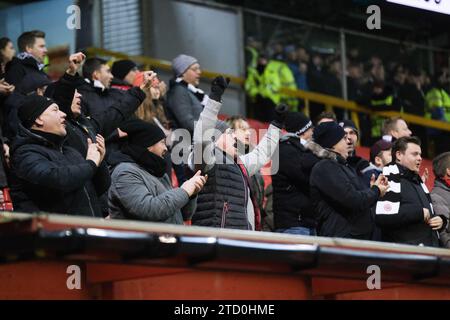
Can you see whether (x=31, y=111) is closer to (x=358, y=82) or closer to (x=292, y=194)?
(x=292, y=194)

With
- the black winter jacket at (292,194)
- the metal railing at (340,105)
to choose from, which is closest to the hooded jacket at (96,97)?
the black winter jacket at (292,194)

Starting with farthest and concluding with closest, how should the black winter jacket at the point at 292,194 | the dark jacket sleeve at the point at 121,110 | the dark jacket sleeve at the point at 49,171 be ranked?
the black winter jacket at the point at 292,194, the dark jacket sleeve at the point at 121,110, the dark jacket sleeve at the point at 49,171

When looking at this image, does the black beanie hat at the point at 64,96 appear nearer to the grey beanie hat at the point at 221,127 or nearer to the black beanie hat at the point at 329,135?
the grey beanie hat at the point at 221,127

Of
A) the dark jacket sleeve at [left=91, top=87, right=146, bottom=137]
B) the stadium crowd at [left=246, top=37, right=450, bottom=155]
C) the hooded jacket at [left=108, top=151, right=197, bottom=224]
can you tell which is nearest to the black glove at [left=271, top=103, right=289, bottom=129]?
the dark jacket sleeve at [left=91, top=87, right=146, bottom=137]

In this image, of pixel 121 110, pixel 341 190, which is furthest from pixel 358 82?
pixel 341 190

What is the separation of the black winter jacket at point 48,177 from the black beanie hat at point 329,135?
2.40m

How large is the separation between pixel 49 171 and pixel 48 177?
0.04m

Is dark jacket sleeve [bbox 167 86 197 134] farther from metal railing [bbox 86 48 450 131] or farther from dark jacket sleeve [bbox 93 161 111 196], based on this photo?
metal railing [bbox 86 48 450 131]

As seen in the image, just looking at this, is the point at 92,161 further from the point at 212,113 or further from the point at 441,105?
the point at 441,105

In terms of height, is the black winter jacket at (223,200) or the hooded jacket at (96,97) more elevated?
the hooded jacket at (96,97)

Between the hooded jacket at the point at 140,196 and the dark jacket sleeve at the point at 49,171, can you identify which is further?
the hooded jacket at the point at 140,196

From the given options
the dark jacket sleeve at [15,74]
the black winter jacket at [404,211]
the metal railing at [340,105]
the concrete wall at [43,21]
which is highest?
the concrete wall at [43,21]

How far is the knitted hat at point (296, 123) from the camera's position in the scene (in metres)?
10.7
